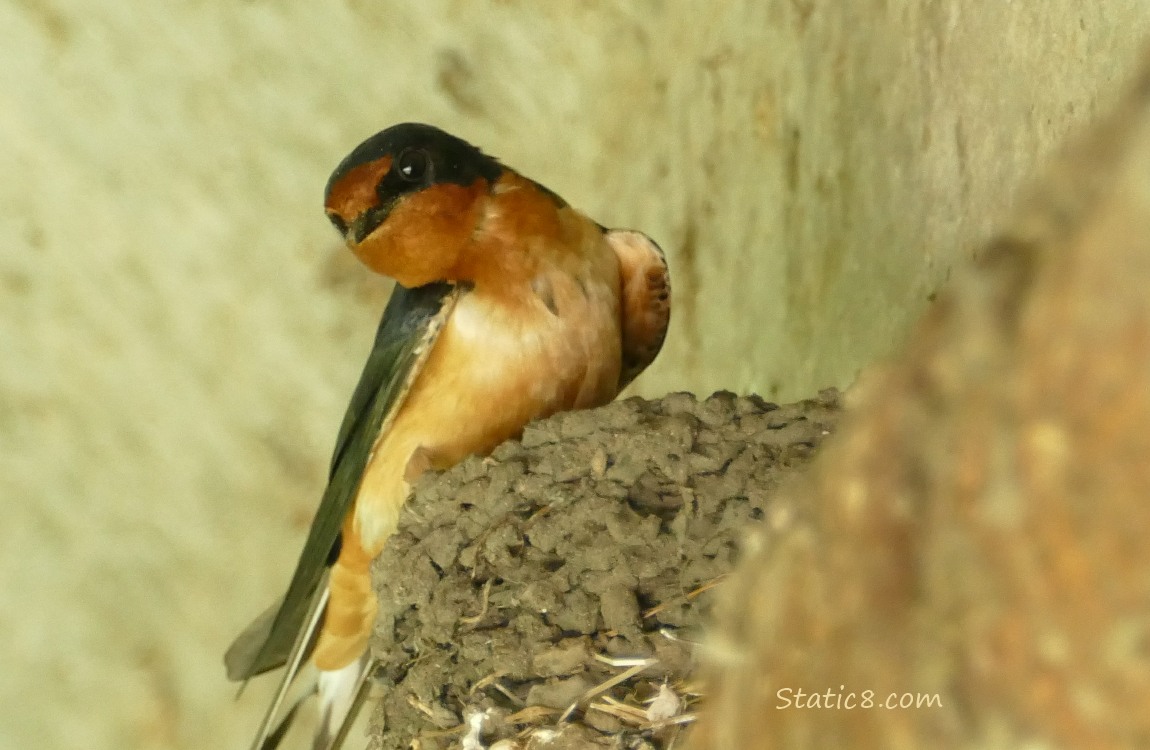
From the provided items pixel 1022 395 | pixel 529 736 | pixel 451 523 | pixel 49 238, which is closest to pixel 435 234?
pixel 451 523

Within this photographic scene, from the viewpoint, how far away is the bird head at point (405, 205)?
1.82 m

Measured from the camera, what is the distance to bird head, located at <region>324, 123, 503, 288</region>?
1.82 meters

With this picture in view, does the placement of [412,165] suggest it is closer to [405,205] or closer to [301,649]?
[405,205]

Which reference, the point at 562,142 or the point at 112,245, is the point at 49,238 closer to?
the point at 112,245

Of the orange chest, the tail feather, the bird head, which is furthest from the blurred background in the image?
the bird head

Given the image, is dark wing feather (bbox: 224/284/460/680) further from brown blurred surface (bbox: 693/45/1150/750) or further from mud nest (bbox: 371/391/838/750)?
brown blurred surface (bbox: 693/45/1150/750)

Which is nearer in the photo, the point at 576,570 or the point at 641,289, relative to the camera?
the point at 576,570

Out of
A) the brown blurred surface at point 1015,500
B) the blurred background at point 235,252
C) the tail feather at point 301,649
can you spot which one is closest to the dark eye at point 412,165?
the tail feather at point 301,649

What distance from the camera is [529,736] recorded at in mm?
1396

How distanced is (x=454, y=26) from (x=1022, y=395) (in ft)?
8.44

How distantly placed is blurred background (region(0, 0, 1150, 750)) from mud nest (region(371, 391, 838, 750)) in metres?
0.87

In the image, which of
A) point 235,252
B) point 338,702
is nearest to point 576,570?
point 338,702

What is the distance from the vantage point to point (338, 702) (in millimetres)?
2305

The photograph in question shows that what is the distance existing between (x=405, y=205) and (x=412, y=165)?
0.24 feet
